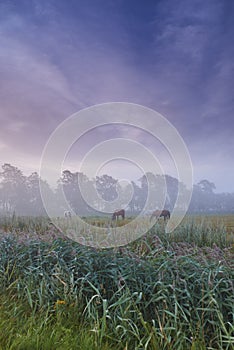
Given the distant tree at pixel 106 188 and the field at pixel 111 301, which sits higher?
the distant tree at pixel 106 188

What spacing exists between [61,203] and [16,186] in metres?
7.87

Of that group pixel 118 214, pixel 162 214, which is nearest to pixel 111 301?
pixel 162 214

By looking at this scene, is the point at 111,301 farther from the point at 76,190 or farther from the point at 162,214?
the point at 76,190

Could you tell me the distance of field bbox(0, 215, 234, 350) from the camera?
2135mm

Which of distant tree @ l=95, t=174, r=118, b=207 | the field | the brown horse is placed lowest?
the field

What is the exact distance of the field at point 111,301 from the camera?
2.13m

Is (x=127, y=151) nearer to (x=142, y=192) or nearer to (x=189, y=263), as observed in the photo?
(x=142, y=192)

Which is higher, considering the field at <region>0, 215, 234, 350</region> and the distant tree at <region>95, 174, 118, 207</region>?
the distant tree at <region>95, 174, 118, 207</region>

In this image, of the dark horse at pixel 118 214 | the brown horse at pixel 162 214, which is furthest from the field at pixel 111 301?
the dark horse at pixel 118 214

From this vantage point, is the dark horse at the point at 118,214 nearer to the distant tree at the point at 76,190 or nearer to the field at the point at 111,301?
the distant tree at the point at 76,190

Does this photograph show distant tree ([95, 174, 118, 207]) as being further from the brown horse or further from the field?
the field

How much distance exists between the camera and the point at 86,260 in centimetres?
317

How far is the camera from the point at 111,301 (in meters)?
2.68

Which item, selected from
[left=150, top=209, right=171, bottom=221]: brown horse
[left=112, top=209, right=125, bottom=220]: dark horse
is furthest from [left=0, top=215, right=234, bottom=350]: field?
[left=112, top=209, right=125, bottom=220]: dark horse
